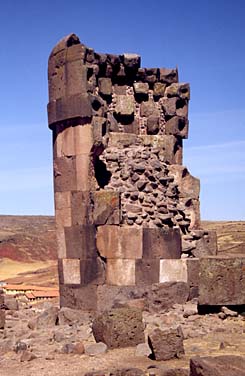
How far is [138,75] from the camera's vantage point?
13875 mm

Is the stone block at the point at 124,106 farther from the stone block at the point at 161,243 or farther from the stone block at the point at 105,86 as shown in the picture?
the stone block at the point at 161,243

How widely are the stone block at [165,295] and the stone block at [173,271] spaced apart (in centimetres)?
17

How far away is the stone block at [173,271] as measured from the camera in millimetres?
11938

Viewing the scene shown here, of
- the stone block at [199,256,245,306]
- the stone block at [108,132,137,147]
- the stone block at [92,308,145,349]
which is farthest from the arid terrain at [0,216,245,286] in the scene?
the stone block at [92,308,145,349]

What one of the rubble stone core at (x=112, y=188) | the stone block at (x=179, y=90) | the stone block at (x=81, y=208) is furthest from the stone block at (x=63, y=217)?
the stone block at (x=179, y=90)

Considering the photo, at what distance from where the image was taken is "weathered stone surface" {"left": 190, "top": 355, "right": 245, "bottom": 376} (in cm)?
539

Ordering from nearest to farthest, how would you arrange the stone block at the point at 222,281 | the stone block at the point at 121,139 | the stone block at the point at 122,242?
the stone block at the point at 222,281, the stone block at the point at 122,242, the stone block at the point at 121,139

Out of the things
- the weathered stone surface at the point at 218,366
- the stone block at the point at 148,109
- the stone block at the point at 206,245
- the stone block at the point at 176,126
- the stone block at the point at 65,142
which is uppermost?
the stone block at the point at 148,109

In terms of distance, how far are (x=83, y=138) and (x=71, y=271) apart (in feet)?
9.49

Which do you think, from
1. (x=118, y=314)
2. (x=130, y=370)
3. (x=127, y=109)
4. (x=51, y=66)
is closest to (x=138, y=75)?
(x=127, y=109)

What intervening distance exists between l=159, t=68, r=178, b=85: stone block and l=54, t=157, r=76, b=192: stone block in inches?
129

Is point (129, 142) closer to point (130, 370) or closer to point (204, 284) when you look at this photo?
point (204, 284)

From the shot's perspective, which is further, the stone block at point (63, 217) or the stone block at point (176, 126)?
the stone block at point (176, 126)

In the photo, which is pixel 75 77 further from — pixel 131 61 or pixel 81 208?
pixel 81 208
